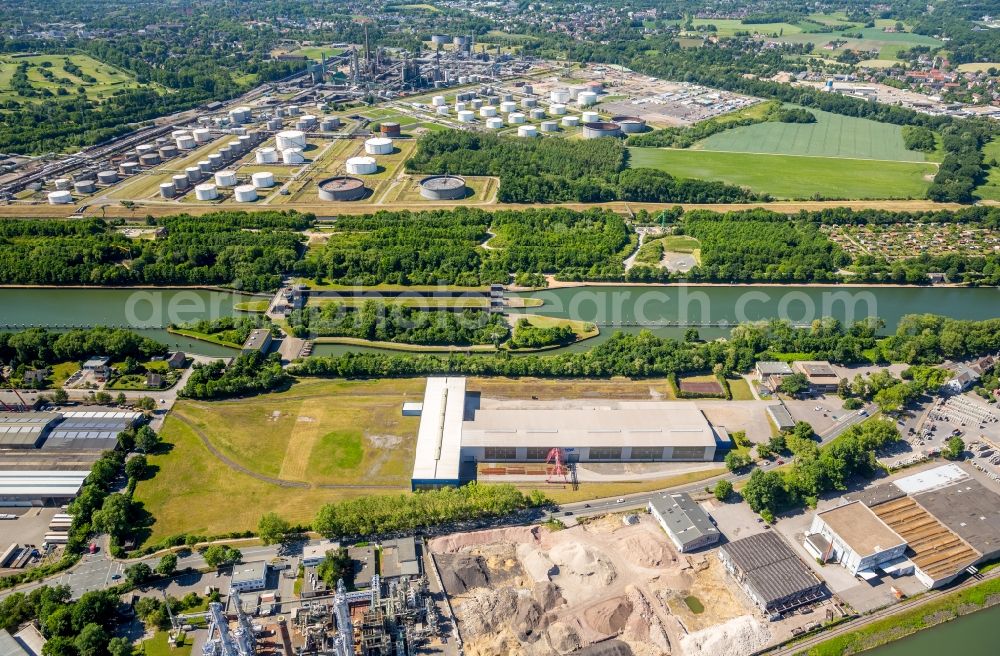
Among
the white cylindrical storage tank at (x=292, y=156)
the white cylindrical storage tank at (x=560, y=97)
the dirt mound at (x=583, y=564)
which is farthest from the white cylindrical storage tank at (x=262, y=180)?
the dirt mound at (x=583, y=564)

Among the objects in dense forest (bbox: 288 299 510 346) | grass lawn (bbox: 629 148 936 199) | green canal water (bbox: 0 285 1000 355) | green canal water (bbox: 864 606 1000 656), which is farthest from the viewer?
grass lawn (bbox: 629 148 936 199)

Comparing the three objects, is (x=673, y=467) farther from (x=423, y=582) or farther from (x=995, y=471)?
(x=995, y=471)

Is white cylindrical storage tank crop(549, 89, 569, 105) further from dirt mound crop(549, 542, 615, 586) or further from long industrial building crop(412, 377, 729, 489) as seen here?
dirt mound crop(549, 542, 615, 586)

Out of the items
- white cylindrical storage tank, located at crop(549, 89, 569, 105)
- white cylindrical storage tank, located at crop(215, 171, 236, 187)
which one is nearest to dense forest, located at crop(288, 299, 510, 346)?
white cylindrical storage tank, located at crop(215, 171, 236, 187)

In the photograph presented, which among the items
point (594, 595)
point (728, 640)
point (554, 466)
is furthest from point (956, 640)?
point (554, 466)

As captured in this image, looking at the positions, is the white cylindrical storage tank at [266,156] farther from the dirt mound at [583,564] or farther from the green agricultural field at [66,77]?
the dirt mound at [583,564]

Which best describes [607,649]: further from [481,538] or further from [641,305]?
[641,305]

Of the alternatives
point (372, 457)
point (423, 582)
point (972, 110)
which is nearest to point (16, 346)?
point (372, 457)

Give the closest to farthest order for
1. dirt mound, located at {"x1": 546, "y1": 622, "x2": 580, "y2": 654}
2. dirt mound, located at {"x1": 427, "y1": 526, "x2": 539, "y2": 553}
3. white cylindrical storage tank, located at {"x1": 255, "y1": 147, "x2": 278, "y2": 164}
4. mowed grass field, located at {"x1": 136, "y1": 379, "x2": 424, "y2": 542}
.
A: dirt mound, located at {"x1": 546, "y1": 622, "x2": 580, "y2": 654} < dirt mound, located at {"x1": 427, "y1": 526, "x2": 539, "y2": 553} < mowed grass field, located at {"x1": 136, "y1": 379, "x2": 424, "y2": 542} < white cylindrical storage tank, located at {"x1": 255, "y1": 147, "x2": 278, "y2": 164}
